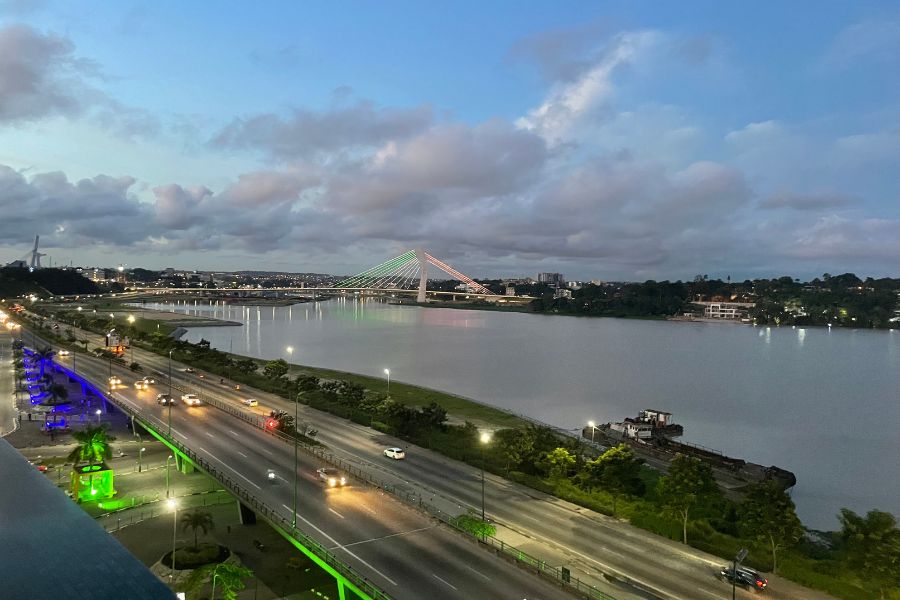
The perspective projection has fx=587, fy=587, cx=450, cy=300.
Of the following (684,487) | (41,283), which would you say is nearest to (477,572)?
(684,487)

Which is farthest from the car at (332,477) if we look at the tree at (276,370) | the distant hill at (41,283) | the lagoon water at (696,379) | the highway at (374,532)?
the distant hill at (41,283)

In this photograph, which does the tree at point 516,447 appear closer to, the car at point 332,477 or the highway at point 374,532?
the car at point 332,477

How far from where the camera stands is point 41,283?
169000 mm

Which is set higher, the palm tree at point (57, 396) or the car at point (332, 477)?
the car at point (332, 477)

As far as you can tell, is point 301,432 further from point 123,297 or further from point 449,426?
point 123,297

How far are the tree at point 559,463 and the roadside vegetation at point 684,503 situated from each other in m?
0.04

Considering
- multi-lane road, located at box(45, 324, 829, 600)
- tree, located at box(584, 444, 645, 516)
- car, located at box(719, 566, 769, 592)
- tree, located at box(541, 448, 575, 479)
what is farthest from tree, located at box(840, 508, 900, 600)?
tree, located at box(541, 448, 575, 479)

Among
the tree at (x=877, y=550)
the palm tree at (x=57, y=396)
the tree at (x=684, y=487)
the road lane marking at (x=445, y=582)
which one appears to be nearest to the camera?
the road lane marking at (x=445, y=582)

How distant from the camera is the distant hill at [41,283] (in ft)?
507

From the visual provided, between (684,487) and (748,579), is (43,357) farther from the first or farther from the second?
(748,579)

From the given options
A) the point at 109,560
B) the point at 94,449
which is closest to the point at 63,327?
the point at 94,449

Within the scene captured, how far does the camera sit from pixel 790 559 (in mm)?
17375

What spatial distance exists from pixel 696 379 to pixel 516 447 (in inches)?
1573

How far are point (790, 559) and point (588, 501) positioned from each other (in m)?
6.25
